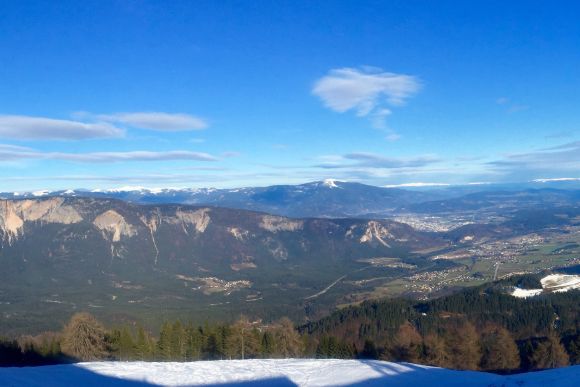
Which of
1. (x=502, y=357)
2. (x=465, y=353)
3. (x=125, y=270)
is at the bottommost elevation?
(x=125, y=270)

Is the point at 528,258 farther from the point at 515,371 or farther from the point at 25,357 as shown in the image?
the point at 25,357

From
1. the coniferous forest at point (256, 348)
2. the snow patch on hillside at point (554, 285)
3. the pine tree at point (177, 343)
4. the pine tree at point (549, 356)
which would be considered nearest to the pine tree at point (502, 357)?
the coniferous forest at point (256, 348)

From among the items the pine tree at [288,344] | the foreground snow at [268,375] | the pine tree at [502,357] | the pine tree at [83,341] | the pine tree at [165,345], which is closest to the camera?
the foreground snow at [268,375]

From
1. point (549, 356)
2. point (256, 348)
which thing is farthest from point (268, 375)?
point (549, 356)

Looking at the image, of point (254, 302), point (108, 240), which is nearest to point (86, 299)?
point (254, 302)

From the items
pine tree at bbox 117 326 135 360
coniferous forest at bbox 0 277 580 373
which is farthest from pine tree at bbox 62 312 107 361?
pine tree at bbox 117 326 135 360

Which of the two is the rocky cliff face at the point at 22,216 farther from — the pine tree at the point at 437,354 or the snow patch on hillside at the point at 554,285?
the pine tree at the point at 437,354

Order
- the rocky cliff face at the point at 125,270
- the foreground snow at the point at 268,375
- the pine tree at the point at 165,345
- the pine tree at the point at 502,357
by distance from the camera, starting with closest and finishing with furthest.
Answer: the foreground snow at the point at 268,375 < the pine tree at the point at 502,357 < the pine tree at the point at 165,345 < the rocky cliff face at the point at 125,270

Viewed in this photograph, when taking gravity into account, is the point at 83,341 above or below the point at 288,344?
above

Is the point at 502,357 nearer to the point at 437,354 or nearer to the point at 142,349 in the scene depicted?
the point at 437,354
